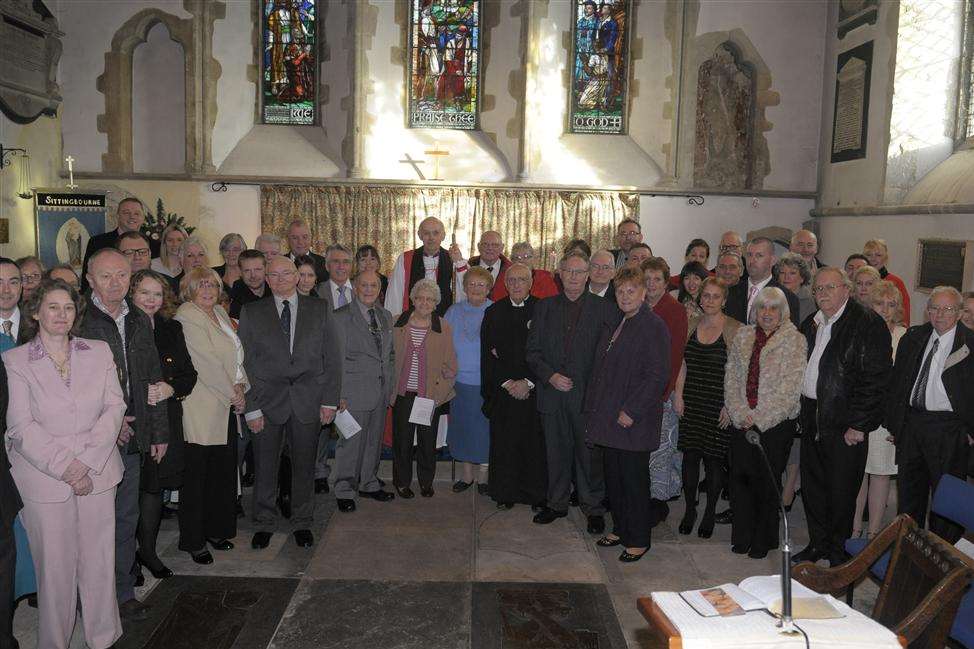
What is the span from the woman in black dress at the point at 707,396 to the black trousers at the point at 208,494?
2603mm

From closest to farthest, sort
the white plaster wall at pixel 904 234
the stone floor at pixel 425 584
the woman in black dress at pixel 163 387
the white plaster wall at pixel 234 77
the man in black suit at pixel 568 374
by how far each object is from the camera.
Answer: the stone floor at pixel 425 584 < the woman in black dress at pixel 163 387 < the man in black suit at pixel 568 374 < the white plaster wall at pixel 904 234 < the white plaster wall at pixel 234 77

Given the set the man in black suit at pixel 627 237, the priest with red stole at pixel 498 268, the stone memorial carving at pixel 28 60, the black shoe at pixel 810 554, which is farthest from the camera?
the stone memorial carving at pixel 28 60

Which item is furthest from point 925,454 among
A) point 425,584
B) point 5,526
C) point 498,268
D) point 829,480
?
point 5,526

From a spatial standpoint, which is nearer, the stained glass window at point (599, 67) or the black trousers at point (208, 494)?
the black trousers at point (208, 494)

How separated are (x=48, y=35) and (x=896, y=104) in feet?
32.3

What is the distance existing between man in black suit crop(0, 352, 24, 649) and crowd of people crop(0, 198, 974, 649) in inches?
0.5

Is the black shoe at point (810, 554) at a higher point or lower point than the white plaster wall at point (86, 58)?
lower

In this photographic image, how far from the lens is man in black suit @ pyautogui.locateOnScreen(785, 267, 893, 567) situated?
12.7 feet

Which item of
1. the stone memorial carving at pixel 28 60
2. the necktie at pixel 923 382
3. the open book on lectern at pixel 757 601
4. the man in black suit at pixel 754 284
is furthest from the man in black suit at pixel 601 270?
the stone memorial carving at pixel 28 60

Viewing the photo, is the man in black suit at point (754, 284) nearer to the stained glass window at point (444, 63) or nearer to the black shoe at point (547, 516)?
the black shoe at point (547, 516)

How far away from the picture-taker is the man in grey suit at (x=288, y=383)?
164 inches

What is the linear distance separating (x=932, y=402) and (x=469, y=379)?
2.72m

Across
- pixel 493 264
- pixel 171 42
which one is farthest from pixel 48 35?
pixel 493 264

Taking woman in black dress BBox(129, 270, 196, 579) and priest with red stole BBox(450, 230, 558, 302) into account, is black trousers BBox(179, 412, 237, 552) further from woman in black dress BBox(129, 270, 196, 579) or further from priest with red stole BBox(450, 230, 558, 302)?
priest with red stole BBox(450, 230, 558, 302)
